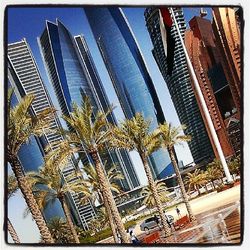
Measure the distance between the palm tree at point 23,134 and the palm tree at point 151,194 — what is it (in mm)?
2083

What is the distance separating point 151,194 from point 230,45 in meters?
3.38

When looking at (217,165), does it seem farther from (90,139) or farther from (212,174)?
(90,139)

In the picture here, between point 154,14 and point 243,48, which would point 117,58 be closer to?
point 154,14

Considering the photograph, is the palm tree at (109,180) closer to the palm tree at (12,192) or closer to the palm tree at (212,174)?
the palm tree at (12,192)

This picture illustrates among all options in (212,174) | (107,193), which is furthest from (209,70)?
(107,193)

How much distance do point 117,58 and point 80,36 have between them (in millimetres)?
882

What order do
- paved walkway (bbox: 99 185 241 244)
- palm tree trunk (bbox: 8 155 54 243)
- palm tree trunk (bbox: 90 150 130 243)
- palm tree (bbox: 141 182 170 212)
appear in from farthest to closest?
palm tree (bbox: 141 182 170 212), palm tree trunk (bbox: 90 150 130 243), palm tree trunk (bbox: 8 155 54 243), paved walkway (bbox: 99 185 241 244)

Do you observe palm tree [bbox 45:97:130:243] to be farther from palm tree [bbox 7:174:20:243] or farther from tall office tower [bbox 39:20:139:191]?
palm tree [bbox 7:174:20:243]

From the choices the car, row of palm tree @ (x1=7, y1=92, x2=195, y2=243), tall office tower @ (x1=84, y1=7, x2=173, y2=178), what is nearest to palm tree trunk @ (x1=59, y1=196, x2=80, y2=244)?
row of palm tree @ (x1=7, y1=92, x2=195, y2=243)

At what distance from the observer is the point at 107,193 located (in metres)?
12.4

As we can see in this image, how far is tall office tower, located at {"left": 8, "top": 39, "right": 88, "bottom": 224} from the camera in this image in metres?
12.0

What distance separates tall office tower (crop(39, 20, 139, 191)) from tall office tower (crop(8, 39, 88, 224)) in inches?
11.1

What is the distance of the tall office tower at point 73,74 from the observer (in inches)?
483

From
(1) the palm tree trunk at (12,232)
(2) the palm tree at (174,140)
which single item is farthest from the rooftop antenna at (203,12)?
(1) the palm tree trunk at (12,232)
